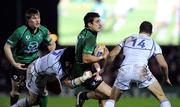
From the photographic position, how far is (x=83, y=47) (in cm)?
1302

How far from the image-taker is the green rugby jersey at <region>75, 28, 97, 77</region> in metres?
12.9

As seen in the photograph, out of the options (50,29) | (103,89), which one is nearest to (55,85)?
(103,89)

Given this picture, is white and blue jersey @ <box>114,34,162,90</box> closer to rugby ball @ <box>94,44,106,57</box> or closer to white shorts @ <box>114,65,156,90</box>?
white shorts @ <box>114,65,156,90</box>

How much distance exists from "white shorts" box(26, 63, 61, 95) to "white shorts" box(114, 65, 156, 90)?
126cm

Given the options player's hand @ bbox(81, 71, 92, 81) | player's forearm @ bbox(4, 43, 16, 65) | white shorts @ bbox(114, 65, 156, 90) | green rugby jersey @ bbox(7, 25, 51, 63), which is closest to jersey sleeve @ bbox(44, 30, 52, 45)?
green rugby jersey @ bbox(7, 25, 51, 63)

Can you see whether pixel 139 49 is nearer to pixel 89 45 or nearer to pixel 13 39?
pixel 89 45

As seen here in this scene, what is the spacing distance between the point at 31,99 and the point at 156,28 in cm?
1444

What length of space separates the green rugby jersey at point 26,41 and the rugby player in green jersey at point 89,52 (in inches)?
35.0

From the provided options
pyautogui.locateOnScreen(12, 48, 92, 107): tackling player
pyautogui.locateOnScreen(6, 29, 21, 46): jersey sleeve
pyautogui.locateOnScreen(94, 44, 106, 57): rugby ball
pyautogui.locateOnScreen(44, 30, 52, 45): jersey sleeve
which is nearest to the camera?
pyautogui.locateOnScreen(12, 48, 92, 107): tackling player

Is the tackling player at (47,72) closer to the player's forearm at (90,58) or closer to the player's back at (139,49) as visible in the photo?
the player's forearm at (90,58)

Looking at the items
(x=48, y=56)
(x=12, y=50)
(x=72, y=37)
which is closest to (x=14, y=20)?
(x=72, y=37)

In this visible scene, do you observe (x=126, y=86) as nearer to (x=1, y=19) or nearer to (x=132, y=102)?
(x=132, y=102)

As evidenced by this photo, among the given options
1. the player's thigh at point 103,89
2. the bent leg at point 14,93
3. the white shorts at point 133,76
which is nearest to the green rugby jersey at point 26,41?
the bent leg at point 14,93

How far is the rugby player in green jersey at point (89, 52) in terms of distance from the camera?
12.9 m
